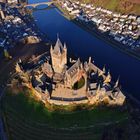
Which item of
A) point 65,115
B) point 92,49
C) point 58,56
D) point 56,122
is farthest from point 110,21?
point 56,122

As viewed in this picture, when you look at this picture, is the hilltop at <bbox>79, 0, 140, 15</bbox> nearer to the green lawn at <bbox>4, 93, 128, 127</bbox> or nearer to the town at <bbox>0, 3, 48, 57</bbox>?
the town at <bbox>0, 3, 48, 57</bbox>

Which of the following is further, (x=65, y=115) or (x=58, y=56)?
(x=58, y=56)

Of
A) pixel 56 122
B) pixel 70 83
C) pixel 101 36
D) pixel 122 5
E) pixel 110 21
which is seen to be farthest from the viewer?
pixel 122 5

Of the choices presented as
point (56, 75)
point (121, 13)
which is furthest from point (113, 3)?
point (56, 75)

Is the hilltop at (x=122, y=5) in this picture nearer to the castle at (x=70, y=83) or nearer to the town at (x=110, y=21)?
the town at (x=110, y=21)

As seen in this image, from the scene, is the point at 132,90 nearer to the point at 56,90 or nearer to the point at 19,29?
the point at 56,90

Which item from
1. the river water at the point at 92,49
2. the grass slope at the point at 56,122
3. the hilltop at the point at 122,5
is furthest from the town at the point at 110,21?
the grass slope at the point at 56,122

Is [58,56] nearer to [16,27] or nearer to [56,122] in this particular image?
[56,122]
